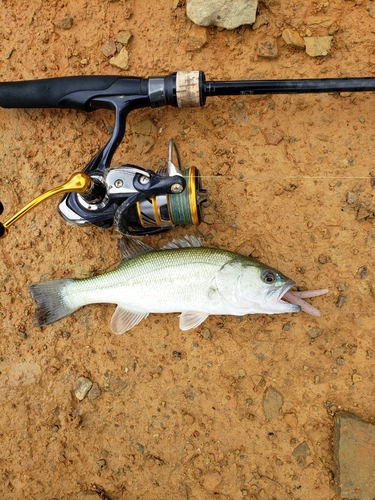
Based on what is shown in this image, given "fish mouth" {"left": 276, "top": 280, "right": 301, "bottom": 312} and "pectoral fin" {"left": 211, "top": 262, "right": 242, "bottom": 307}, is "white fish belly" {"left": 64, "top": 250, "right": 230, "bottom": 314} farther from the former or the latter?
"fish mouth" {"left": 276, "top": 280, "right": 301, "bottom": 312}

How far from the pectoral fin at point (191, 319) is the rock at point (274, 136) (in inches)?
54.4

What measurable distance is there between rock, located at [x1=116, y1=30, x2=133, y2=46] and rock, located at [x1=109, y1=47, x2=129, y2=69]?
5 centimetres

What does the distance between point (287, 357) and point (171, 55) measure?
2.49m

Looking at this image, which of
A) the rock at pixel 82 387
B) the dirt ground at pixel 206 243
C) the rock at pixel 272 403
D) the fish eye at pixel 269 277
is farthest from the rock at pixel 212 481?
the fish eye at pixel 269 277

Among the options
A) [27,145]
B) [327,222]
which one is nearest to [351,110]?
[327,222]

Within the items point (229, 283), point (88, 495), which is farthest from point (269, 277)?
point (88, 495)

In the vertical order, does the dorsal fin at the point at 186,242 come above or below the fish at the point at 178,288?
above

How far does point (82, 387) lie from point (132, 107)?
2.15m

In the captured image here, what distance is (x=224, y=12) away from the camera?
119 inches

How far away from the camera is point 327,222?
3039mm

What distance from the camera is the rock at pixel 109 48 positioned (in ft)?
10.7

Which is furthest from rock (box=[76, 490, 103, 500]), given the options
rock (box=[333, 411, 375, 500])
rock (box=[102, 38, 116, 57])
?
rock (box=[102, 38, 116, 57])

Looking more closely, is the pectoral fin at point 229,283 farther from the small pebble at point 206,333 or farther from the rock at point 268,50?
the rock at point 268,50

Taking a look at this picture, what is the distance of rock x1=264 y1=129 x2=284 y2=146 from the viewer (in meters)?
3.08
